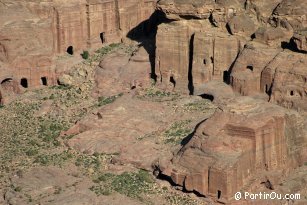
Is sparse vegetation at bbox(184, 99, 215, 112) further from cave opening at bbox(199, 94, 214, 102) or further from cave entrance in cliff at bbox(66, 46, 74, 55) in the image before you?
cave entrance in cliff at bbox(66, 46, 74, 55)

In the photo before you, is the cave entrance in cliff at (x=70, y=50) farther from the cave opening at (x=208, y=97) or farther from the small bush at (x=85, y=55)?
the cave opening at (x=208, y=97)

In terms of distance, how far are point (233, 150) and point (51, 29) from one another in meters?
20.5

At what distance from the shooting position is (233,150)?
49.3m

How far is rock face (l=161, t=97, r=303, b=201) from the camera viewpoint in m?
48.8

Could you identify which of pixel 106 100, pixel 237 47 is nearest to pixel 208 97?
pixel 237 47

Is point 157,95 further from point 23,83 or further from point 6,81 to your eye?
point 6,81

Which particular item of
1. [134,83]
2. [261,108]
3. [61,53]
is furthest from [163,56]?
[261,108]

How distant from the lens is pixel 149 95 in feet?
204

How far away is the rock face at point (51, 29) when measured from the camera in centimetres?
6303

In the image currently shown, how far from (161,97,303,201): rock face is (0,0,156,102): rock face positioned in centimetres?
1601

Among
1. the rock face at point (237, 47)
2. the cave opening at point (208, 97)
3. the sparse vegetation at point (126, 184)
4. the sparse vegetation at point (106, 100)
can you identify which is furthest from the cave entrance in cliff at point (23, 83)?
the sparse vegetation at point (126, 184)

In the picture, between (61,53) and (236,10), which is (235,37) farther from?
(61,53)

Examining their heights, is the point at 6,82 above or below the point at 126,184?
above

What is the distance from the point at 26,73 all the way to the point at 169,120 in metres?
11.3
